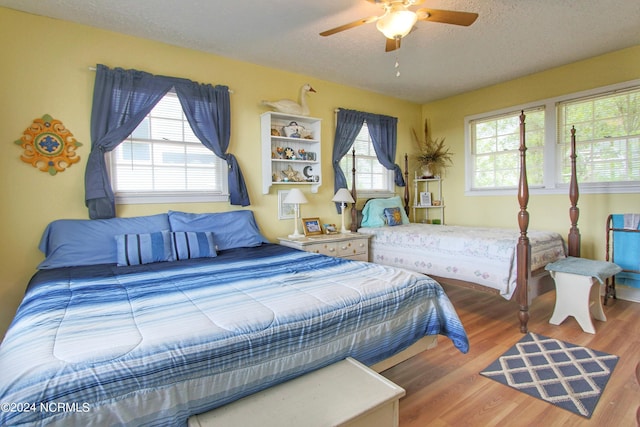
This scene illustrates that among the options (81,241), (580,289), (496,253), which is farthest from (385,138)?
(81,241)

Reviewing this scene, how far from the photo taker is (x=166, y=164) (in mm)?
3172

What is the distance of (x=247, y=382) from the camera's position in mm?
1239

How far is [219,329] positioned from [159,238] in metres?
1.65

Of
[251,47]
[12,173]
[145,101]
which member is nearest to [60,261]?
[12,173]

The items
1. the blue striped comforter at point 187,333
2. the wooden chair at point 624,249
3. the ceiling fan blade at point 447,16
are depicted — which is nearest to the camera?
the blue striped comforter at point 187,333

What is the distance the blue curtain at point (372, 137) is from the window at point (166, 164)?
150 cm

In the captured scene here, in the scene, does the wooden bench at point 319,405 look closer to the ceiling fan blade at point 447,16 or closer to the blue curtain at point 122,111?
the ceiling fan blade at point 447,16

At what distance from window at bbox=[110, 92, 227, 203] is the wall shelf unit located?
52 cm

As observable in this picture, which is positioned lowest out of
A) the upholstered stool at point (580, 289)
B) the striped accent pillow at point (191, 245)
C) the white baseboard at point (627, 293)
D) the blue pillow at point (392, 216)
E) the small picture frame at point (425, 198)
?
the white baseboard at point (627, 293)

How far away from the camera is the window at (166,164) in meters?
2.96

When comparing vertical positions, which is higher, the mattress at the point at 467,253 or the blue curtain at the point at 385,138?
the blue curtain at the point at 385,138

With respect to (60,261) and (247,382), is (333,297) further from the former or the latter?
(60,261)

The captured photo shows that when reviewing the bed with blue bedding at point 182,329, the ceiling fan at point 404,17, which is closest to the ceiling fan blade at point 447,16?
the ceiling fan at point 404,17

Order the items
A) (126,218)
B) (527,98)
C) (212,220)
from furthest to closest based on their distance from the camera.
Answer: (527,98) < (212,220) < (126,218)
